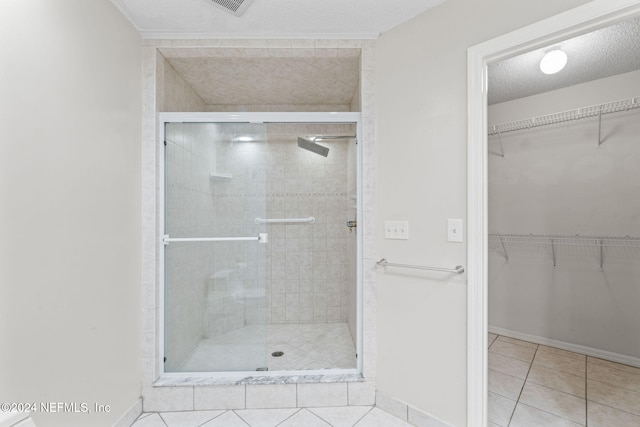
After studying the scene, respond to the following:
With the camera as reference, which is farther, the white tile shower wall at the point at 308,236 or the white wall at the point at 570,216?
the white tile shower wall at the point at 308,236

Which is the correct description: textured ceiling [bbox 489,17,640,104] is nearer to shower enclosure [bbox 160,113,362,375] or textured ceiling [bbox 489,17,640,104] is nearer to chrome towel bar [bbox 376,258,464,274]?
chrome towel bar [bbox 376,258,464,274]

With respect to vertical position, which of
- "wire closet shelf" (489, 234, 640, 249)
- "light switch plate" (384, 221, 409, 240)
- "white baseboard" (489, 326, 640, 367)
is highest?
"light switch plate" (384, 221, 409, 240)

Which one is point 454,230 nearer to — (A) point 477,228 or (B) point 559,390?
(A) point 477,228

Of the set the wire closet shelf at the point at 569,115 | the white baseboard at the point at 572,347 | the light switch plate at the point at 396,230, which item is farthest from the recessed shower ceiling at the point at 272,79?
the white baseboard at the point at 572,347

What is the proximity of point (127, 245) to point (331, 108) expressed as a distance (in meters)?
2.20

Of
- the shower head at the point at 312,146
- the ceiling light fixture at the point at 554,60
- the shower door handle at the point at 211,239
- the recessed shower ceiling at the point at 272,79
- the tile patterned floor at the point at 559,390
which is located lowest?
the tile patterned floor at the point at 559,390

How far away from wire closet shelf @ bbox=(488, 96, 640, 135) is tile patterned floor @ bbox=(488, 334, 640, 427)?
203 cm

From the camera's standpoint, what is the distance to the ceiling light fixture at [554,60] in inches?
71.9

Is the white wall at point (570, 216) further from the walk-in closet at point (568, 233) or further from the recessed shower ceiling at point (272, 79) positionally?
the recessed shower ceiling at point (272, 79)

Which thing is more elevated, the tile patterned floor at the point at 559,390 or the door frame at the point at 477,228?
the door frame at the point at 477,228

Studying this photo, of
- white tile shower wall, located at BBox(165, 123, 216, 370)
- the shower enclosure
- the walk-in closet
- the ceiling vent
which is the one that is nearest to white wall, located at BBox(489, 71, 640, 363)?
the walk-in closet

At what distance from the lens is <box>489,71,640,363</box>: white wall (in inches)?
87.3

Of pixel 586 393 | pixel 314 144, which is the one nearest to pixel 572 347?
pixel 586 393

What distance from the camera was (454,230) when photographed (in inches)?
57.1
